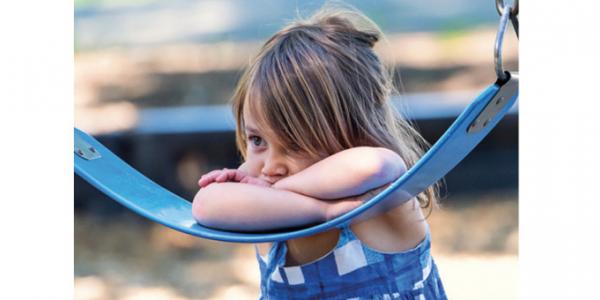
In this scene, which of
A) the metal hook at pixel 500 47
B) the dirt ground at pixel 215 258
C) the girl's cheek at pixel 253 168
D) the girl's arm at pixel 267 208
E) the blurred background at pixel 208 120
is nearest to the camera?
the metal hook at pixel 500 47

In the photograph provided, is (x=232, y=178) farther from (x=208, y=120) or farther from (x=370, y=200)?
(x=208, y=120)

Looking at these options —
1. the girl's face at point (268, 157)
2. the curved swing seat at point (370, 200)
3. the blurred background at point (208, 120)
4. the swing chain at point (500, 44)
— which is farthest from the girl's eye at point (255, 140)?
the blurred background at point (208, 120)

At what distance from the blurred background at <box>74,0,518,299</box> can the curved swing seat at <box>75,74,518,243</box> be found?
829mm

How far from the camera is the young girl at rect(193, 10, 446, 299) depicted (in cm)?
107

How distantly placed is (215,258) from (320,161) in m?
1.83

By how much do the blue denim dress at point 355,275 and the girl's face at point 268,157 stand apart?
0.31 ft

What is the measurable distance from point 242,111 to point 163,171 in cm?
223

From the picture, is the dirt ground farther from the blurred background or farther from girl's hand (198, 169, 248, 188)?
girl's hand (198, 169, 248, 188)

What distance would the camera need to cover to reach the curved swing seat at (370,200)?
907mm

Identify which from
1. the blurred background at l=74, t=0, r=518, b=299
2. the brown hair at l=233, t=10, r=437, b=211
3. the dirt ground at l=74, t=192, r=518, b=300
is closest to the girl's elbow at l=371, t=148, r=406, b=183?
the brown hair at l=233, t=10, r=437, b=211

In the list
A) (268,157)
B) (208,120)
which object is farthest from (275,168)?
(208,120)

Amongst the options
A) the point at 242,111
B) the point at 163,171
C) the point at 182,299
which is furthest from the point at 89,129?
the point at 242,111

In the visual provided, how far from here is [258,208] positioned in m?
1.01

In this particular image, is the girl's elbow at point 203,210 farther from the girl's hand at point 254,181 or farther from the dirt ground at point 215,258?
the dirt ground at point 215,258
